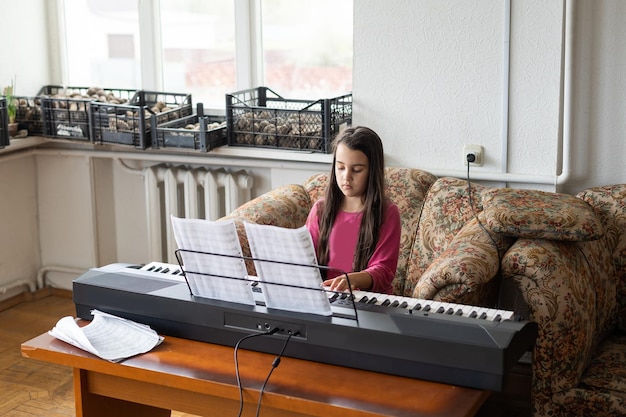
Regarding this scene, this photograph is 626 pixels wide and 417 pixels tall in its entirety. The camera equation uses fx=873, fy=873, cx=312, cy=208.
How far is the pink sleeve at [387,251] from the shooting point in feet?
8.80

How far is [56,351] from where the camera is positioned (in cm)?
223

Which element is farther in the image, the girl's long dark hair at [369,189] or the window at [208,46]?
the window at [208,46]

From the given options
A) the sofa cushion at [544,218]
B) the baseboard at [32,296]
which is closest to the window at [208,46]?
the baseboard at [32,296]

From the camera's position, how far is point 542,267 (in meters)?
2.78

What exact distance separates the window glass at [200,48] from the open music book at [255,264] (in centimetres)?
223

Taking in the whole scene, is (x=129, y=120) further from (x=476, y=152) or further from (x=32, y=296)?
(x=476, y=152)

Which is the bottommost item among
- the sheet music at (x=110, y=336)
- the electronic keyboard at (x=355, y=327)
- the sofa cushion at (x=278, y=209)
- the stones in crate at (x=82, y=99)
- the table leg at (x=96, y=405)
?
the table leg at (x=96, y=405)

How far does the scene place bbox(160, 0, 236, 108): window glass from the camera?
4.28 metres

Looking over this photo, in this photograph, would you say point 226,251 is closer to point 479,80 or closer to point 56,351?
point 56,351

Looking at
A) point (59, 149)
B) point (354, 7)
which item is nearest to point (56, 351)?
point (354, 7)

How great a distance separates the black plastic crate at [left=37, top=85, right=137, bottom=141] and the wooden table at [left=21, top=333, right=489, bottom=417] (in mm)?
2032

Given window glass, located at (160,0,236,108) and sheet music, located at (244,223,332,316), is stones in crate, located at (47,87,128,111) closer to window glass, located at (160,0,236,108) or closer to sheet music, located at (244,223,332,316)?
window glass, located at (160,0,236,108)

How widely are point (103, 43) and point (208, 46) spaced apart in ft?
2.12

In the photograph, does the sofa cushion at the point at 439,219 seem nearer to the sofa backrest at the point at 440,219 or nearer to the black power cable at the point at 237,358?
the sofa backrest at the point at 440,219
